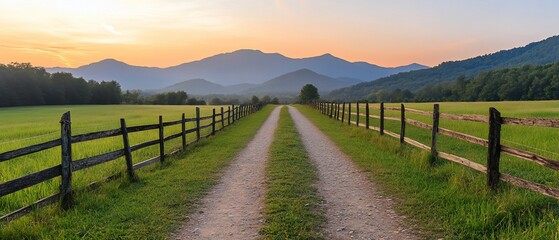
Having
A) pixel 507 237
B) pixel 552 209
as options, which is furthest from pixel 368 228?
pixel 552 209

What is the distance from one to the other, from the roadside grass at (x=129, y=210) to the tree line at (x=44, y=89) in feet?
280

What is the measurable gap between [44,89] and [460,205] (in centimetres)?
9951

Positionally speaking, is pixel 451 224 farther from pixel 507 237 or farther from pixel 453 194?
pixel 453 194

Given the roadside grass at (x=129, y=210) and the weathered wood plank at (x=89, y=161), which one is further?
the weathered wood plank at (x=89, y=161)

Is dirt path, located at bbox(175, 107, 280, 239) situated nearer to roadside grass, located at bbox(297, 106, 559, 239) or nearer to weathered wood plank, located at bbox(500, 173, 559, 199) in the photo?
roadside grass, located at bbox(297, 106, 559, 239)

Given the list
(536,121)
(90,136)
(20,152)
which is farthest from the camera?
(90,136)

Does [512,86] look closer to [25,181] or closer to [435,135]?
[435,135]

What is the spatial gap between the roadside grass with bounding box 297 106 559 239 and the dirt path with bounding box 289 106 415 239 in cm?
30

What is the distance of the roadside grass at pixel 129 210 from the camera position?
17.2 ft

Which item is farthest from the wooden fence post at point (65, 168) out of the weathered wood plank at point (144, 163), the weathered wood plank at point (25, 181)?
the weathered wood plank at point (144, 163)

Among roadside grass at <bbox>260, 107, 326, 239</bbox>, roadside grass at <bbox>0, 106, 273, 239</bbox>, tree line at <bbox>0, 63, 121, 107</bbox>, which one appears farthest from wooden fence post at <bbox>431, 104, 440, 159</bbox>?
tree line at <bbox>0, 63, 121, 107</bbox>

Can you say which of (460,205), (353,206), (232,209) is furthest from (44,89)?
(460,205)

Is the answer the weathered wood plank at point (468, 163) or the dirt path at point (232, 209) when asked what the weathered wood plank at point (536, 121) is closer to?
the weathered wood plank at point (468, 163)

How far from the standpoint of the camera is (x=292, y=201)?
261 inches
